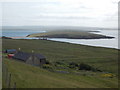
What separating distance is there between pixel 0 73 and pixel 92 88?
516 inches

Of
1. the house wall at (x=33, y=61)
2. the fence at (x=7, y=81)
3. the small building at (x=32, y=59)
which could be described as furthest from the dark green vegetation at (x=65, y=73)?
the house wall at (x=33, y=61)

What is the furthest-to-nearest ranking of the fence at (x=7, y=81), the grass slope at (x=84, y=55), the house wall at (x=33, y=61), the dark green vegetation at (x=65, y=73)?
1. the grass slope at (x=84, y=55)
2. the house wall at (x=33, y=61)
3. the dark green vegetation at (x=65, y=73)
4. the fence at (x=7, y=81)

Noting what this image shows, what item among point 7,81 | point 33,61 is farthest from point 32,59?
point 7,81

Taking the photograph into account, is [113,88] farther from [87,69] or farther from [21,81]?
[87,69]

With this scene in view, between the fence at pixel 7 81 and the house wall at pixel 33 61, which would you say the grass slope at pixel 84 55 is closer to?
the house wall at pixel 33 61

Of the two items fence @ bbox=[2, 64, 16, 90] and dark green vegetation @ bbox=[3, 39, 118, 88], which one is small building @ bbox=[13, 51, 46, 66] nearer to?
dark green vegetation @ bbox=[3, 39, 118, 88]

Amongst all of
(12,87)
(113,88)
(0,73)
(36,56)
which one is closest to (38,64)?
(36,56)

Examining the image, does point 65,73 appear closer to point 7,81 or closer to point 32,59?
point 32,59

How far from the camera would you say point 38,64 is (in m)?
45.5

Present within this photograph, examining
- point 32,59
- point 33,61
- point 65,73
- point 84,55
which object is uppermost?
point 32,59

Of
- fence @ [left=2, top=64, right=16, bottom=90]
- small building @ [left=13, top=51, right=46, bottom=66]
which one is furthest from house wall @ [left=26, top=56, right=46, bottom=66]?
fence @ [left=2, top=64, right=16, bottom=90]

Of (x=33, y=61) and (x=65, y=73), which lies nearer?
(x=65, y=73)

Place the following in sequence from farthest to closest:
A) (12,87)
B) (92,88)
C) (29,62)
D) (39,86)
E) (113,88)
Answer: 1. (29,62)
2. (113,88)
3. (92,88)
4. (39,86)
5. (12,87)

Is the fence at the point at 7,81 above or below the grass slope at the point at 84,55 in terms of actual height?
above
